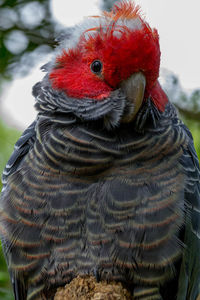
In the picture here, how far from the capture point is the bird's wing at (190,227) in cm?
278

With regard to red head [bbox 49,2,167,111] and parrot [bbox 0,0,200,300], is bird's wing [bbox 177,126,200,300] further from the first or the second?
red head [bbox 49,2,167,111]

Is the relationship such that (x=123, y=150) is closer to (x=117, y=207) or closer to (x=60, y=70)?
(x=117, y=207)

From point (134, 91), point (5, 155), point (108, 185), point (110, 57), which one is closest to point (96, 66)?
point (110, 57)

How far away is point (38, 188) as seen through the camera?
2.65m

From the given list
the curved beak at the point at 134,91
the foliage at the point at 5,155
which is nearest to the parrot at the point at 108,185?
the curved beak at the point at 134,91

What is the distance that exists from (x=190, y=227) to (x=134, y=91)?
1.07m

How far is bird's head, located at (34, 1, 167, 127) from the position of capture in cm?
256

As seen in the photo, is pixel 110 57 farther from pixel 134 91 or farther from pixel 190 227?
pixel 190 227

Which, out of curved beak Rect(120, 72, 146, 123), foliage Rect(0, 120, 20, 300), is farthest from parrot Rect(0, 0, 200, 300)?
foliage Rect(0, 120, 20, 300)

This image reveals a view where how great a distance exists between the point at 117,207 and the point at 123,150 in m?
0.39

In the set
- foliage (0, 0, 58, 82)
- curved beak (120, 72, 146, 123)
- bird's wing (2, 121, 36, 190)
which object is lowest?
bird's wing (2, 121, 36, 190)

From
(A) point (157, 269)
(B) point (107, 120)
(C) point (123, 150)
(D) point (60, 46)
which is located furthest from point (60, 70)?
(A) point (157, 269)

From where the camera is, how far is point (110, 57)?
8.54ft

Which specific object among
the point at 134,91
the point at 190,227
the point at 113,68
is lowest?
the point at 190,227
